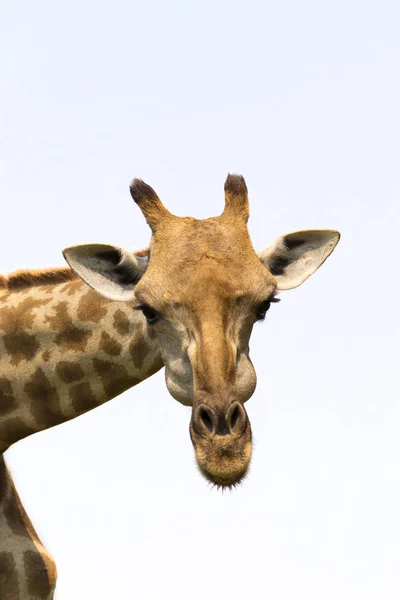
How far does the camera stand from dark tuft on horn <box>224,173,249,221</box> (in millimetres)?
14594

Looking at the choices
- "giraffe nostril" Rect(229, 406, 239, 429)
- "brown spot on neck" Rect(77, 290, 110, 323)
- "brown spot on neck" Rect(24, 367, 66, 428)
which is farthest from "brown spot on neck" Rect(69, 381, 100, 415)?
"giraffe nostril" Rect(229, 406, 239, 429)

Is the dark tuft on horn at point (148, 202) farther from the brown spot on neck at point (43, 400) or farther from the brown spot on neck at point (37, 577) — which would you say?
the brown spot on neck at point (37, 577)

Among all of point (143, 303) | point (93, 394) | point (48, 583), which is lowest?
point (48, 583)

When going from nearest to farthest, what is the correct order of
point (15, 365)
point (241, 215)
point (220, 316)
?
point (220, 316)
point (241, 215)
point (15, 365)

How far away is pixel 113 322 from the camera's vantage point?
1519cm

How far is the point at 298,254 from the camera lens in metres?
14.8

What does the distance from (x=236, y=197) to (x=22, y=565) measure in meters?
5.07

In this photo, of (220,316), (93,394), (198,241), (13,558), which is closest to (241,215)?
(198,241)

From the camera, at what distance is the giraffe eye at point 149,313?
45.3ft

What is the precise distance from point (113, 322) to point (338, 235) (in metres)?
2.66

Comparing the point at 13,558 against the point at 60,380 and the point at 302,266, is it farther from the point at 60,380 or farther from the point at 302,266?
the point at 302,266

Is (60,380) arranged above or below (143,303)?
below

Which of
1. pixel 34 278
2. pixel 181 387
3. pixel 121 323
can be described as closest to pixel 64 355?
pixel 121 323

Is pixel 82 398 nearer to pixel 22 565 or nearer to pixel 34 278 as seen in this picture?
pixel 34 278
